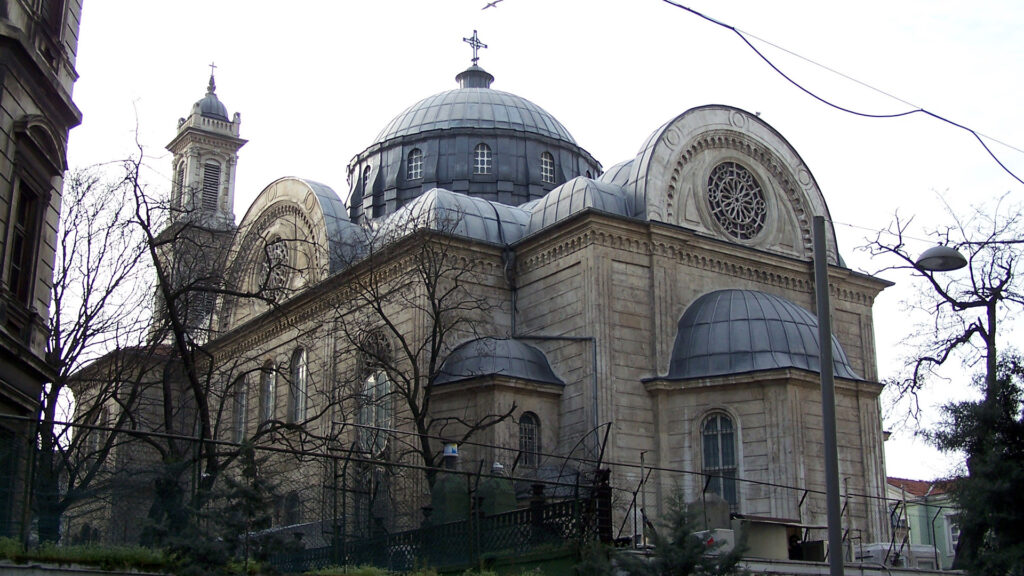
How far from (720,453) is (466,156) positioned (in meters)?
17.3

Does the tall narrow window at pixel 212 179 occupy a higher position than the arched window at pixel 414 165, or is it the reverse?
the tall narrow window at pixel 212 179

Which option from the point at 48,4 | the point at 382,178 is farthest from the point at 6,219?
the point at 382,178

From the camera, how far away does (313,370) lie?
38.7 m

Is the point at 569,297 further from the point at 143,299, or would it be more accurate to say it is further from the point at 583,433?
the point at 143,299

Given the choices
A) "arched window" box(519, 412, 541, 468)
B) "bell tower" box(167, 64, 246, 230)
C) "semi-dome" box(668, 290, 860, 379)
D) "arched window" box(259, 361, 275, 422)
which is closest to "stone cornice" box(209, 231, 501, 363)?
"arched window" box(259, 361, 275, 422)

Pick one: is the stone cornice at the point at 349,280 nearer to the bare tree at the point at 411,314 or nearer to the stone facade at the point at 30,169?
the bare tree at the point at 411,314

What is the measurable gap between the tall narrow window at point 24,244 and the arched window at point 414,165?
86.6 feet

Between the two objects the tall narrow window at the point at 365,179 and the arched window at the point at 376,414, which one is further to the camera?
the tall narrow window at the point at 365,179

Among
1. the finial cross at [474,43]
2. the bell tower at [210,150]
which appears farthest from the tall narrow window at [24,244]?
the bell tower at [210,150]

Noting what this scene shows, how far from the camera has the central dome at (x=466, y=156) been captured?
4381cm

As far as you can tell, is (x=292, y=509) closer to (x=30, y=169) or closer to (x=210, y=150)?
(x=30, y=169)

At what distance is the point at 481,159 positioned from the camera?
44.4 meters

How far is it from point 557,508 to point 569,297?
14.4m

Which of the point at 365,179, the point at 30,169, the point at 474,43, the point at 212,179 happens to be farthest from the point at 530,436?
the point at 212,179
